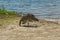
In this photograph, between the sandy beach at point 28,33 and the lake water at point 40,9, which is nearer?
the sandy beach at point 28,33

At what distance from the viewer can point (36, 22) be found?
12836 mm

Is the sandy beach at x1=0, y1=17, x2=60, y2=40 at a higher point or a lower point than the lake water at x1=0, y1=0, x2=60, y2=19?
higher

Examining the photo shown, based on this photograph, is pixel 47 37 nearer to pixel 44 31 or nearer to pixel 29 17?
pixel 44 31

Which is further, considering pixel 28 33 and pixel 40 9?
pixel 40 9

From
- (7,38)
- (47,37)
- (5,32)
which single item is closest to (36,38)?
(47,37)

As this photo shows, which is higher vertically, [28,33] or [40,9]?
[28,33]

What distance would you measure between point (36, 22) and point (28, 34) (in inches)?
127

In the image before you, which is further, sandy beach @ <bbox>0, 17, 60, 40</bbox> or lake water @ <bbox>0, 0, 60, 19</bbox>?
lake water @ <bbox>0, 0, 60, 19</bbox>

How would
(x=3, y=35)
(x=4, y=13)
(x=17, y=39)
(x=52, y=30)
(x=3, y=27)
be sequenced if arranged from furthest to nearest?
(x=4, y=13) < (x=3, y=27) < (x=52, y=30) < (x=3, y=35) < (x=17, y=39)

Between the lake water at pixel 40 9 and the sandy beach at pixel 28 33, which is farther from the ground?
the sandy beach at pixel 28 33

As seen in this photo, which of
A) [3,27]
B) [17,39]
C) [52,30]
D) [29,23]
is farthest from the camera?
[29,23]

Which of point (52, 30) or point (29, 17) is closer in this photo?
point (52, 30)

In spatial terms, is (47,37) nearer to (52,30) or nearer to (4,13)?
(52,30)

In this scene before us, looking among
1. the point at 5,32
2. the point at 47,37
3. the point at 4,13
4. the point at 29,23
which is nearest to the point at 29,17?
the point at 29,23
